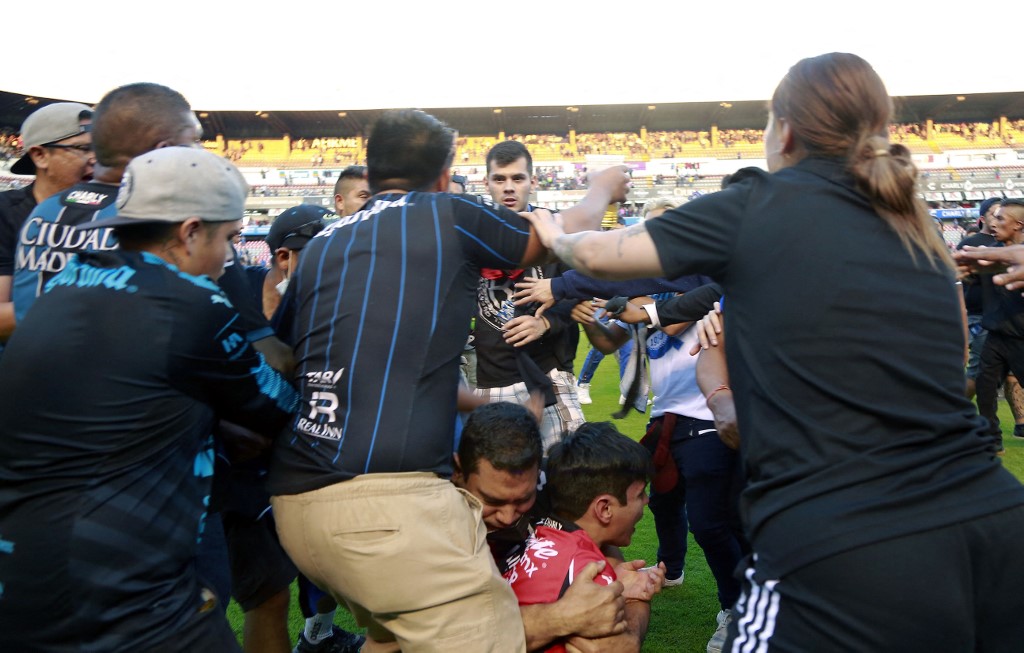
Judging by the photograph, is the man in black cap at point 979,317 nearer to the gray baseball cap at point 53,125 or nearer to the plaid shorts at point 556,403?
the plaid shorts at point 556,403

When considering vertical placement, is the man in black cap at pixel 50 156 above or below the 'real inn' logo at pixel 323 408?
above

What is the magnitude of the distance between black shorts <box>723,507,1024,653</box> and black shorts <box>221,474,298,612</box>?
2284 mm

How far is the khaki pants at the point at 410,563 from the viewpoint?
2.09 meters

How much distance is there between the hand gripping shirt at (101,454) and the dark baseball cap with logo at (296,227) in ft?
5.61

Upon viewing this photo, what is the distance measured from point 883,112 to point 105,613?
7.55 feet

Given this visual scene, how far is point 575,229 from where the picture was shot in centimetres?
245

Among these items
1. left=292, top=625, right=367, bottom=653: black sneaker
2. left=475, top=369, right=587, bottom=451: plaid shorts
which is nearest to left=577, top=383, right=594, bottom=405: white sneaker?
left=475, top=369, right=587, bottom=451: plaid shorts

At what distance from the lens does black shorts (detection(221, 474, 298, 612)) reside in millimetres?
3279

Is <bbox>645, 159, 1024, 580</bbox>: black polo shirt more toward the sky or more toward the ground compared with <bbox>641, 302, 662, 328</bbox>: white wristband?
more toward the sky

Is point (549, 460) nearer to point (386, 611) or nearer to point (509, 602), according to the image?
point (509, 602)

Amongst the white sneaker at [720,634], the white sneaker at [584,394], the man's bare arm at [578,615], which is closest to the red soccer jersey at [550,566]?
the man's bare arm at [578,615]

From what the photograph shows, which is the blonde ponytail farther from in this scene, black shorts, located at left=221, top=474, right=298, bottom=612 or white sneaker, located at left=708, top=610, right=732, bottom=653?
black shorts, located at left=221, top=474, right=298, bottom=612

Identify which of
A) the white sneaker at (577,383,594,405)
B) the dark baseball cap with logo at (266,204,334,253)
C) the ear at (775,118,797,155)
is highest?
the ear at (775,118,797,155)

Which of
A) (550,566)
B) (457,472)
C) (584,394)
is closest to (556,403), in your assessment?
(457,472)
